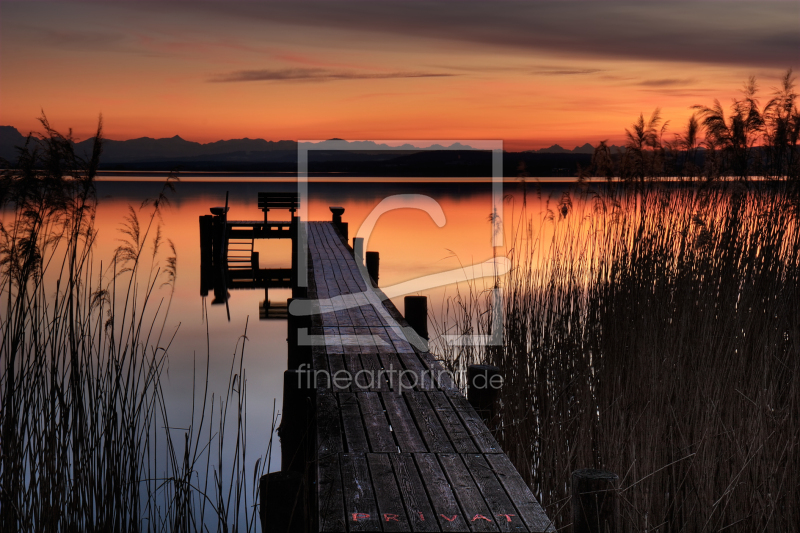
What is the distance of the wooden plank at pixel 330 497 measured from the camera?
6.39 feet

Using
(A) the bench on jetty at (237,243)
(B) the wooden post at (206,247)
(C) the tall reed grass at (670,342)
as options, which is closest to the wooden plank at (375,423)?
(C) the tall reed grass at (670,342)

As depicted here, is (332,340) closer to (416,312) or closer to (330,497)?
(416,312)

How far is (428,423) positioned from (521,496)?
742 millimetres

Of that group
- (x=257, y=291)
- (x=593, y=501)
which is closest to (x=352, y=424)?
(x=593, y=501)

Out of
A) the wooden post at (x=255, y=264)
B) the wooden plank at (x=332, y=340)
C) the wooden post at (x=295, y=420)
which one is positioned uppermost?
the wooden plank at (x=332, y=340)

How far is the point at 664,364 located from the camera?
11.3 ft

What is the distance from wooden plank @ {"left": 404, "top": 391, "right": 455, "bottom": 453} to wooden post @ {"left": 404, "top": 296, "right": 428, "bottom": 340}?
1713mm

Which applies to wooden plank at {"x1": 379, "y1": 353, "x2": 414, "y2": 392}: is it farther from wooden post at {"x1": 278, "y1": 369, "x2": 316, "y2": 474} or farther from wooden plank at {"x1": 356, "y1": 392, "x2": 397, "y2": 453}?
wooden post at {"x1": 278, "y1": 369, "x2": 316, "y2": 474}

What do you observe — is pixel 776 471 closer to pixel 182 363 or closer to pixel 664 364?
pixel 664 364

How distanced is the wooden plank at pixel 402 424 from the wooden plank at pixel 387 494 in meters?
0.15

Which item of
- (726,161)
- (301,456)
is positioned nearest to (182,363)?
(301,456)

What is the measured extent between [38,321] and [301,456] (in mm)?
2582

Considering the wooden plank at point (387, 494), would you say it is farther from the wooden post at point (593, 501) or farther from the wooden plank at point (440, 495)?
the wooden post at point (593, 501)

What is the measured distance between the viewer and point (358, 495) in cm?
214
